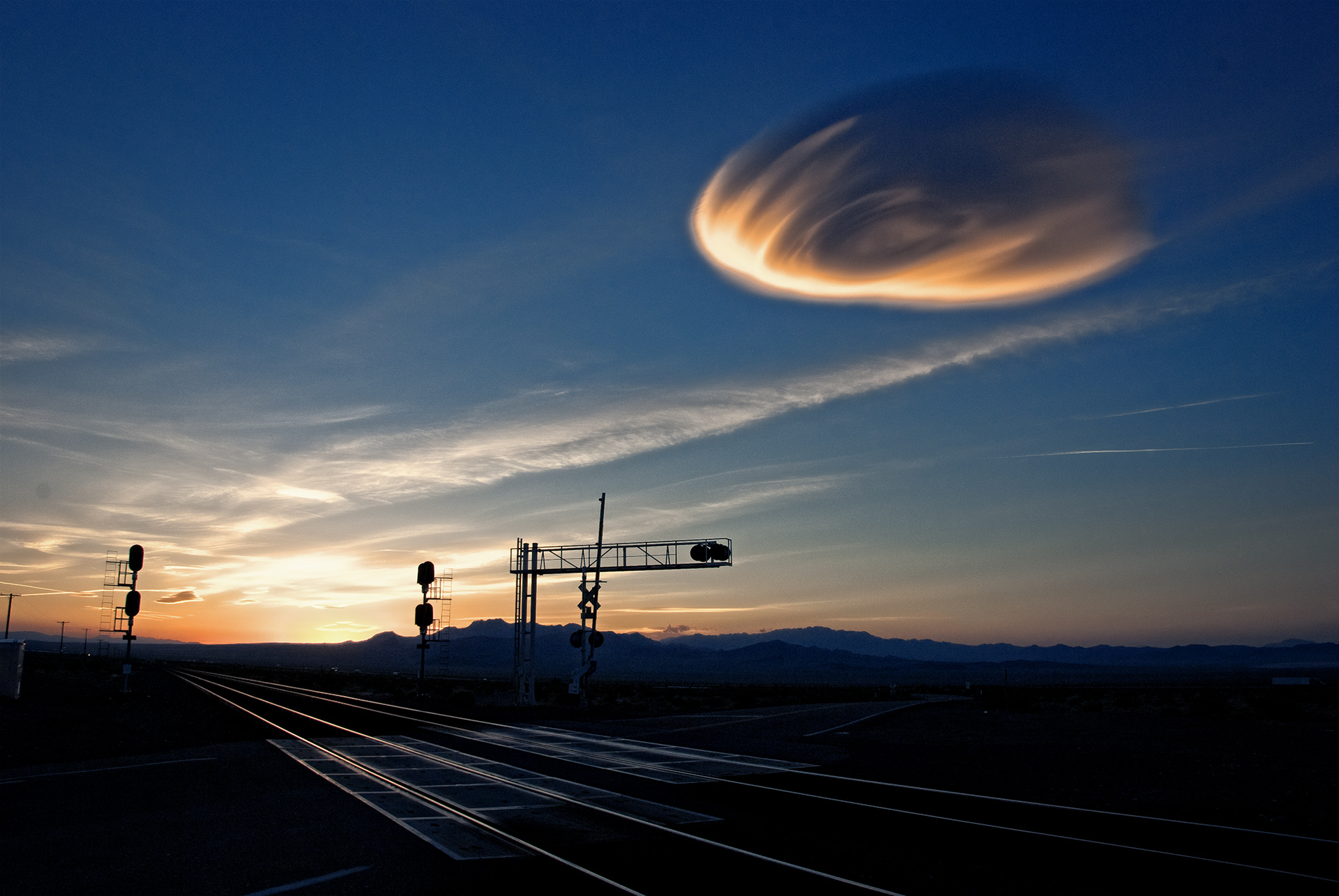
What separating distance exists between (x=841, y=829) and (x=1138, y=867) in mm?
3648

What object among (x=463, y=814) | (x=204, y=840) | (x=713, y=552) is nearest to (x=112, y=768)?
(x=204, y=840)

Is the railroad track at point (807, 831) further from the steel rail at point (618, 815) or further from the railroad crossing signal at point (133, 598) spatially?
the railroad crossing signal at point (133, 598)

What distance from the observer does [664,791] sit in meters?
15.3

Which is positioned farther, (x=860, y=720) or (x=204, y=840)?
(x=860, y=720)

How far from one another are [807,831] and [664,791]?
4162 millimetres

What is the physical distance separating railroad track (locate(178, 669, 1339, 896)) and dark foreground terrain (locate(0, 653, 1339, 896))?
0.10m

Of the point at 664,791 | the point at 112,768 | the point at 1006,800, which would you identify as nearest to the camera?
the point at 1006,800

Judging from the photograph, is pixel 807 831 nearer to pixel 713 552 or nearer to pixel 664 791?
pixel 664 791

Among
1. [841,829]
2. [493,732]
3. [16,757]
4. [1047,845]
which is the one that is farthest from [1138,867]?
[16,757]

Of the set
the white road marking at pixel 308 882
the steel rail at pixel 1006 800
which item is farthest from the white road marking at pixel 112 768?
the white road marking at pixel 308 882

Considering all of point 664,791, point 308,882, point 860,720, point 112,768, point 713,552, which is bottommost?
point 860,720

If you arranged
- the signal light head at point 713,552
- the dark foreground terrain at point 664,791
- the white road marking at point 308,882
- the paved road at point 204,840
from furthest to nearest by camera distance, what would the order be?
the signal light head at point 713,552, the dark foreground terrain at point 664,791, the paved road at point 204,840, the white road marking at point 308,882

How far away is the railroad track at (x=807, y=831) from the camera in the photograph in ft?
30.6

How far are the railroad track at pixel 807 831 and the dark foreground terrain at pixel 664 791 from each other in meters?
0.10
